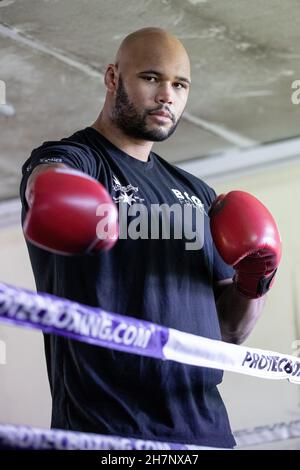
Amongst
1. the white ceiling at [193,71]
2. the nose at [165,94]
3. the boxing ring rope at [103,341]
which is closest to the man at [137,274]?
the nose at [165,94]

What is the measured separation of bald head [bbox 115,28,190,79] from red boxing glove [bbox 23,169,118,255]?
588mm

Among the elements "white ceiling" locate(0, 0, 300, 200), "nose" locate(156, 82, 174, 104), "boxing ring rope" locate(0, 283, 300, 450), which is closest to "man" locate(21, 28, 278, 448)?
"nose" locate(156, 82, 174, 104)

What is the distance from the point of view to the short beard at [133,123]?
1690mm

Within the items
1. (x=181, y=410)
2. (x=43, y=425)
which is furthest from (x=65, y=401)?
(x=43, y=425)

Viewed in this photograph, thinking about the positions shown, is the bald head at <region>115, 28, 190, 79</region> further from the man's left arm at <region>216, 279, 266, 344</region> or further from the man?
the man's left arm at <region>216, 279, 266, 344</region>

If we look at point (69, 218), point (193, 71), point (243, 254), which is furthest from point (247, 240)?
point (193, 71)

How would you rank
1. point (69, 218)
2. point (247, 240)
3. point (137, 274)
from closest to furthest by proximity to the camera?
point (69, 218), point (137, 274), point (247, 240)

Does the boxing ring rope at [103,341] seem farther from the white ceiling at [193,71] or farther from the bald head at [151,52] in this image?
the white ceiling at [193,71]

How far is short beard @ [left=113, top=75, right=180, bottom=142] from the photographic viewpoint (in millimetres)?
1690

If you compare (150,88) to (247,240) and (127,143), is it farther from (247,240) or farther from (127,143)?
(247,240)

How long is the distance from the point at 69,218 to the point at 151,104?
0.59 m

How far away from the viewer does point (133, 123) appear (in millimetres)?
1696

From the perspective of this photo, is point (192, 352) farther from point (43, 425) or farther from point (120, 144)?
point (43, 425)

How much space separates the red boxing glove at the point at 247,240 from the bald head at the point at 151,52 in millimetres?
299
